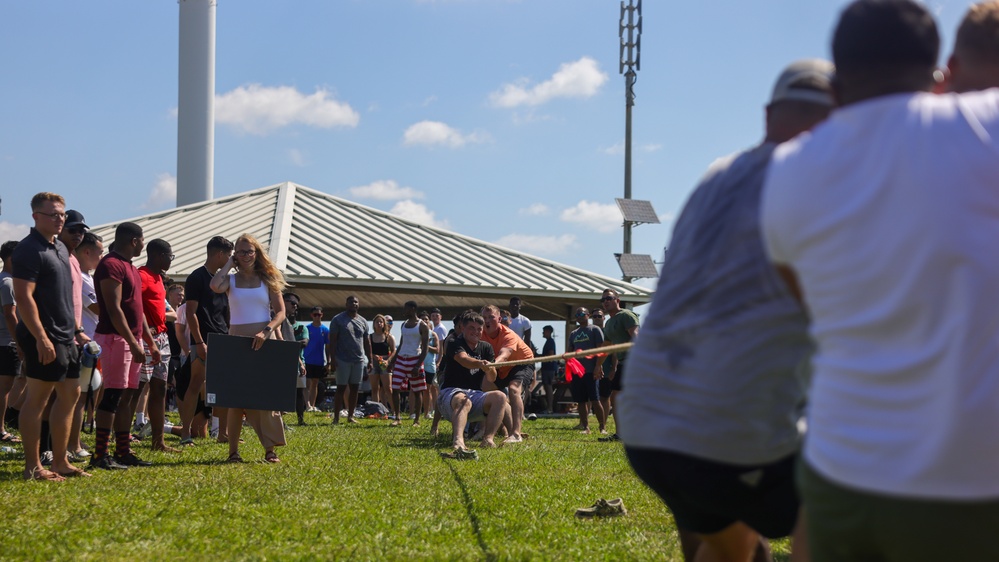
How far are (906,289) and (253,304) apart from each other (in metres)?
7.54

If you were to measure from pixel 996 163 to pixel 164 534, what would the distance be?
4.56m

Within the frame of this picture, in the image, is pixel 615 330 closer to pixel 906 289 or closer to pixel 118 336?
pixel 118 336

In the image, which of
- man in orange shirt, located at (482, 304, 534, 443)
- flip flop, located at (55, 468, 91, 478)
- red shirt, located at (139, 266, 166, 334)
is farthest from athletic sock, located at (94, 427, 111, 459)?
man in orange shirt, located at (482, 304, 534, 443)

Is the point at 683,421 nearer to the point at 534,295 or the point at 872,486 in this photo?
the point at 872,486

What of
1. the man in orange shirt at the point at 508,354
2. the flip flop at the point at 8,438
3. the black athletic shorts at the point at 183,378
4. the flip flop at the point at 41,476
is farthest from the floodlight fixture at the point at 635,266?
the flip flop at the point at 41,476

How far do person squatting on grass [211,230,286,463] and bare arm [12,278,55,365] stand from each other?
1.96 meters

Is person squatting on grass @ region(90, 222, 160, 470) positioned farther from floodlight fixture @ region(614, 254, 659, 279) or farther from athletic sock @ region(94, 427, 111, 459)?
floodlight fixture @ region(614, 254, 659, 279)

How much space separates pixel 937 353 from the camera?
1.68 m

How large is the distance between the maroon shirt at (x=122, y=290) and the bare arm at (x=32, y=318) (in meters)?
1.03

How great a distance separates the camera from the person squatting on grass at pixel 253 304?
334 inches

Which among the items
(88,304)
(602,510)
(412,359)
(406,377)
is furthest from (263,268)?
(406,377)

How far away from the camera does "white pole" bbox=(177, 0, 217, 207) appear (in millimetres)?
42812

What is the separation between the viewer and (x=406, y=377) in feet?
52.3

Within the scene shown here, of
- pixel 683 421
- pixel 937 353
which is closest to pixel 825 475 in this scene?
pixel 937 353
